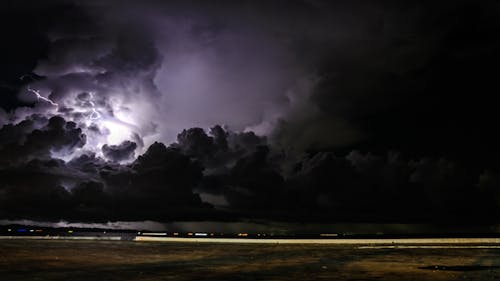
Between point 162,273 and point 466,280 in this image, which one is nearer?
point 466,280

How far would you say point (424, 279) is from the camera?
26.8 meters

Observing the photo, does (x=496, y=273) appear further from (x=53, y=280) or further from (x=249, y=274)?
(x=53, y=280)

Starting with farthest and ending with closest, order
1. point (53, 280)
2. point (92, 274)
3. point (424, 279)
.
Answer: point (92, 274) → point (424, 279) → point (53, 280)

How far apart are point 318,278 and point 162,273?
9074 mm

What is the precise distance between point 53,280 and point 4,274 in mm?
4941

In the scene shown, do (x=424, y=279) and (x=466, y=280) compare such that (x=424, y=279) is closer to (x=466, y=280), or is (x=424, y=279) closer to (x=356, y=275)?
(x=466, y=280)

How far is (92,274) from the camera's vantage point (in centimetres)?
2864

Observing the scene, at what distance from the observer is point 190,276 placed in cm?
2798

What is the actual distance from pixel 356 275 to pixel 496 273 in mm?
8188

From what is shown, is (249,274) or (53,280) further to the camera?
(249,274)

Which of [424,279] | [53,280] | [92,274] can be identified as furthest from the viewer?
[92,274]

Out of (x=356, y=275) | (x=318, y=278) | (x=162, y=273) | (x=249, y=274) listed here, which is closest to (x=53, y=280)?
(x=162, y=273)

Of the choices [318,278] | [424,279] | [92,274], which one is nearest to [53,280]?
[92,274]

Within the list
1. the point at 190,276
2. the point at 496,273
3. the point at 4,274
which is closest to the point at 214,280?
the point at 190,276
